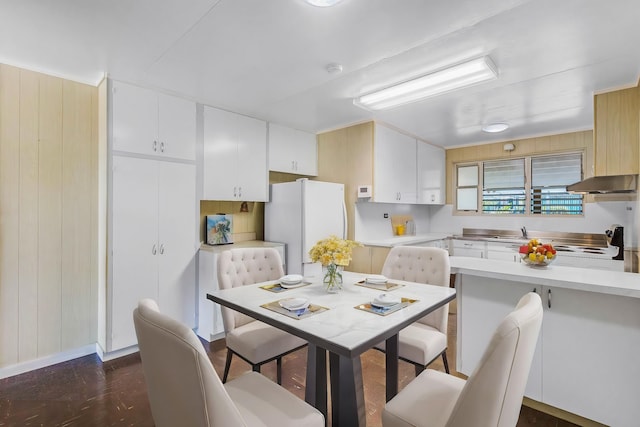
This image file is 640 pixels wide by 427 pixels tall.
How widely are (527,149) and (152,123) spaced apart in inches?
199

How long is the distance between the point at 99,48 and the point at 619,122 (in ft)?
13.8

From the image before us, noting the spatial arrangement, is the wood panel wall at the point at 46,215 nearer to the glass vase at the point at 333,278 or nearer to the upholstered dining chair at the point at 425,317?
the glass vase at the point at 333,278

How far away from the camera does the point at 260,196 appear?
148 inches

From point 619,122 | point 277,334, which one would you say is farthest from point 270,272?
point 619,122

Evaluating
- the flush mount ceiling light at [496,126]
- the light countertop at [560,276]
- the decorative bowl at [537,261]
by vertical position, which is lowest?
the light countertop at [560,276]

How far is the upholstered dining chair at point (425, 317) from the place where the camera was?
6.15ft

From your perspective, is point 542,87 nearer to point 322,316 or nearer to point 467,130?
point 467,130

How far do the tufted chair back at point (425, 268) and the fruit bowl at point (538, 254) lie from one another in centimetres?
54

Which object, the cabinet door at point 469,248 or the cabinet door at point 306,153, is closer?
the cabinet door at point 306,153

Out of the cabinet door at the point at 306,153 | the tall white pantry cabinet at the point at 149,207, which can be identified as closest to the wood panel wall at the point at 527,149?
the cabinet door at the point at 306,153

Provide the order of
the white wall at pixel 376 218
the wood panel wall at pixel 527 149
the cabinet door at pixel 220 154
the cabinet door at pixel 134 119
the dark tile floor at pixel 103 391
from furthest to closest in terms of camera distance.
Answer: the wood panel wall at pixel 527 149
the white wall at pixel 376 218
the cabinet door at pixel 220 154
the cabinet door at pixel 134 119
the dark tile floor at pixel 103 391

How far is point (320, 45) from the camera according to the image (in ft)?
6.82

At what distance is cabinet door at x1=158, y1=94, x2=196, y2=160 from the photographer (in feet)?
9.67

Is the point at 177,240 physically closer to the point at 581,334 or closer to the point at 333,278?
the point at 333,278
